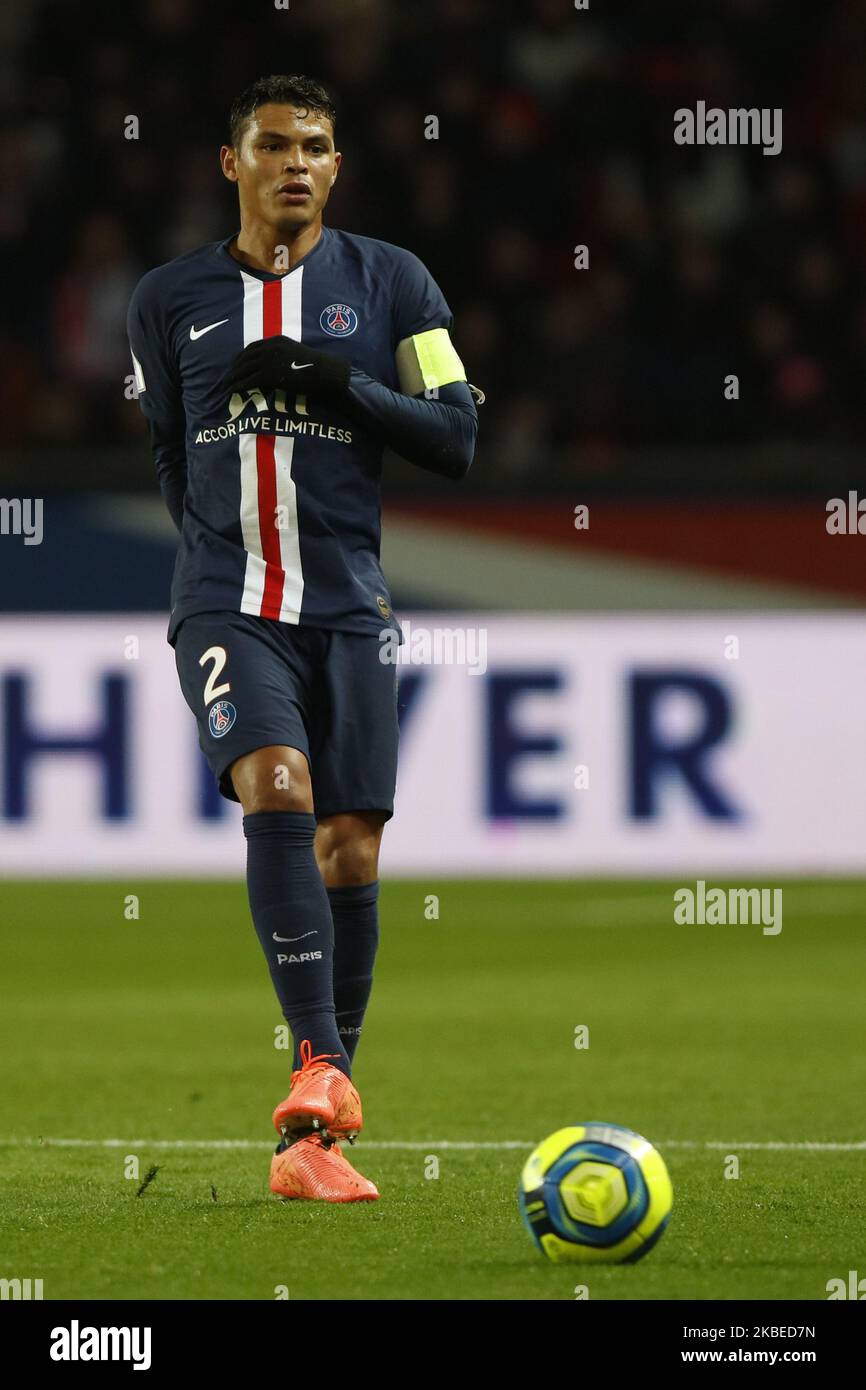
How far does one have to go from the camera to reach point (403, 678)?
39.4ft

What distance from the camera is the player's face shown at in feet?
17.2

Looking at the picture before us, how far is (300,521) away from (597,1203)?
5.64 feet

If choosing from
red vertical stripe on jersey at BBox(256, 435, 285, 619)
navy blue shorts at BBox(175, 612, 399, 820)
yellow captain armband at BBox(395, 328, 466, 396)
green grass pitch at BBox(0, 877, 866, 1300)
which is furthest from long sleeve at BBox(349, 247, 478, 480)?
green grass pitch at BBox(0, 877, 866, 1300)

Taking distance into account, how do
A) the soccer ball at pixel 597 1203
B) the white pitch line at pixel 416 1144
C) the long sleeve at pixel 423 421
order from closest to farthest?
the soccer ball at pixel 597 1203 → the long sleeve at pixel 423 421 → the white pitch line at pixel 416 1144

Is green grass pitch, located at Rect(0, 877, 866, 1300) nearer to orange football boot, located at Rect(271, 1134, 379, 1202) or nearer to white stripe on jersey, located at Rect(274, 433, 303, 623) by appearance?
orange football boot, located at Rect(271, 1134, 379, 1202)

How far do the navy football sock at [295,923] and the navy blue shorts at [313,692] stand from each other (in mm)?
180

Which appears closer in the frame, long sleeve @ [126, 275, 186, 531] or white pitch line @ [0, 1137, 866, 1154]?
long sleeve @ [126, 275, 186, 531]

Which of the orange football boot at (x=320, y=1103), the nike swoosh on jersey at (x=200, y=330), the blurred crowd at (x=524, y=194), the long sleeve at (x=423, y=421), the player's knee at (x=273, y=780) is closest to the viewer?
the orange football boot at (x=320, y=1103)

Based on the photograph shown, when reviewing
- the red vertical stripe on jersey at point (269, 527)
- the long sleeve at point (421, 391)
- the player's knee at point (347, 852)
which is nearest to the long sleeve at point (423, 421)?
the long sleeve at point (421, 391)

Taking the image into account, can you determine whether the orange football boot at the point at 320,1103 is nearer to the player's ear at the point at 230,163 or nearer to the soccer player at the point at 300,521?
the soccer player at the point at 300,521

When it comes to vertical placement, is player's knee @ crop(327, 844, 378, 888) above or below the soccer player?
below

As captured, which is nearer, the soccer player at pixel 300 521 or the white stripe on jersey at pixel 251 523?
the soccer player at pixel 300 521

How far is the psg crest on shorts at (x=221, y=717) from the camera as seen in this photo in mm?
5062

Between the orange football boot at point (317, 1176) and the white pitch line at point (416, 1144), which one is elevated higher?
the white pitch line at point (416, 1144)
